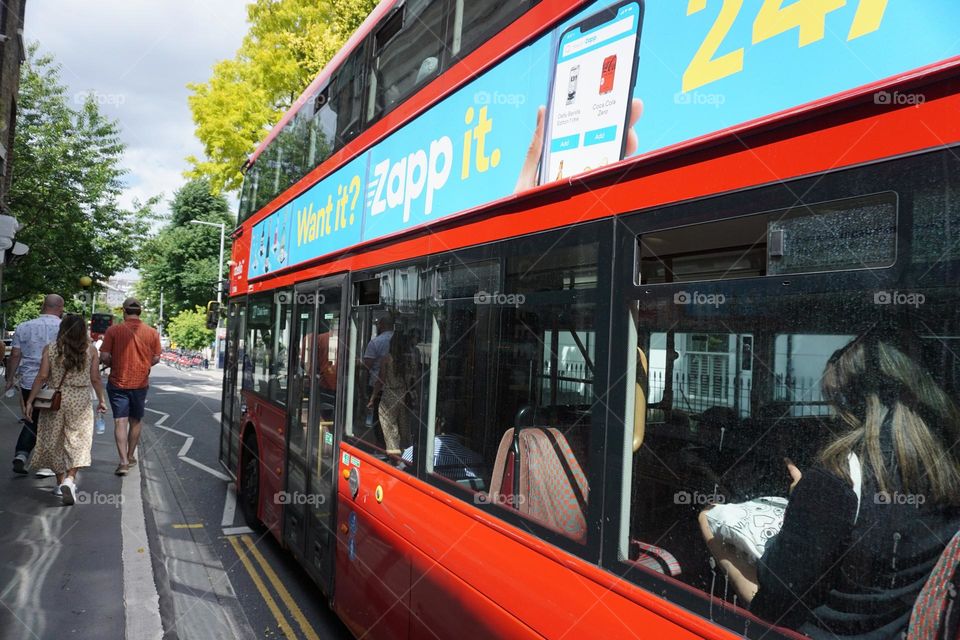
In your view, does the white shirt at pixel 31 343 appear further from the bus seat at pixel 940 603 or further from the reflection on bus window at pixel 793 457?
the bus seat at pixel 940 603

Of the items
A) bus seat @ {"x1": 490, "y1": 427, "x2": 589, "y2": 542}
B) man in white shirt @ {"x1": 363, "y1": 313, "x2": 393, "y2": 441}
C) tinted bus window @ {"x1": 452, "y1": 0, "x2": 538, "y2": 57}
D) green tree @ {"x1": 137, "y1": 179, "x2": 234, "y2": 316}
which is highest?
green tree @ {"x1": 137, "y1": 179, "x2": 234, "y2": 316}

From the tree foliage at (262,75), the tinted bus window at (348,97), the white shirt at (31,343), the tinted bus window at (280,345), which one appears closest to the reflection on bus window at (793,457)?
the tinted bus window at (348,97)

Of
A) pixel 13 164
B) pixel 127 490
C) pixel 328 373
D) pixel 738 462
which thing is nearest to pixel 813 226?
pixel 738 462

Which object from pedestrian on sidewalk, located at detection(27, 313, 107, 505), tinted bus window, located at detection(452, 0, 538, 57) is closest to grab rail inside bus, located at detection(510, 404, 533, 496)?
tinted bus window, located at detection(452, 0, 538, 57)

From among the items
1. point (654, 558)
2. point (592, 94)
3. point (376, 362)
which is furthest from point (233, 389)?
point (654, 558)

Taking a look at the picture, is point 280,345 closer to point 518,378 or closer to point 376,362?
point 376,362

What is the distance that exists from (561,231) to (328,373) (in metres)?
2.66

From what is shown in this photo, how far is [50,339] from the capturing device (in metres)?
7.82

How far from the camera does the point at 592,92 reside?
2352 mm

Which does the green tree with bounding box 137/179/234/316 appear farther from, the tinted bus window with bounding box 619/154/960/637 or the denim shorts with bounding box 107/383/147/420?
the tinted bus window with bounding box 619/154/960/637

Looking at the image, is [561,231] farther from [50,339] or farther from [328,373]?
[50,339]

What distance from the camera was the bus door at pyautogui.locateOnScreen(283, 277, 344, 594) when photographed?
4445mm

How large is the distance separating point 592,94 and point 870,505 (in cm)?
154

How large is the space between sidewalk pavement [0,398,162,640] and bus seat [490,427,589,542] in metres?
2.67
